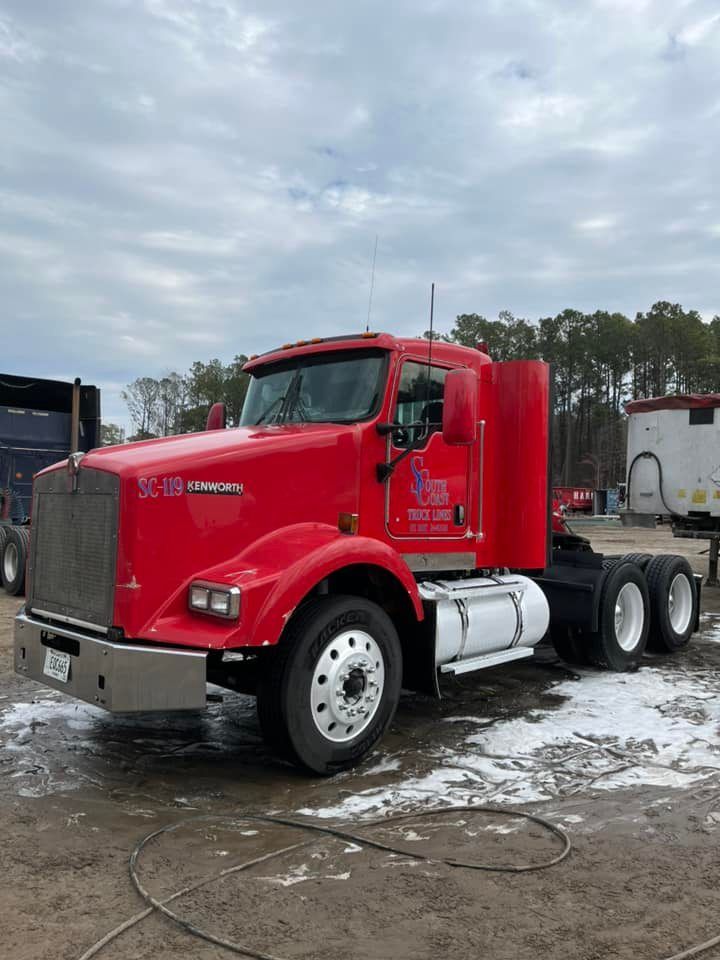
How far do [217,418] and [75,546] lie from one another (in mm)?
2514

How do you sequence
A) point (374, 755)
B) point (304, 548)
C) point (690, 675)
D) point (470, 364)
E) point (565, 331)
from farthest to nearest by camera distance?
point (565, 331) → point (690, 675) → point (470, 364) → point (374, 755) → point (304, 548)

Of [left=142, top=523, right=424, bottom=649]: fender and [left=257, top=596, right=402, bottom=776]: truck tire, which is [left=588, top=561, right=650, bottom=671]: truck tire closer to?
[left=257, top=596, right=402, bottom=776]: truck tire

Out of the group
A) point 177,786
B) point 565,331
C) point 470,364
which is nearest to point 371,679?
point 177,786

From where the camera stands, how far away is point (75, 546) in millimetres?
4777

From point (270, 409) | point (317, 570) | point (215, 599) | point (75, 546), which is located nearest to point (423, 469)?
point (270, 409)

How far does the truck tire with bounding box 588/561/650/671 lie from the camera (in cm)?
771

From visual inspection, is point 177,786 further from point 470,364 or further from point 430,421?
point 470,364

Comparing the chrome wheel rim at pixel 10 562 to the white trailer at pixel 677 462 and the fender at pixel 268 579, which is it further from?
the white trailer at pixel 677 462

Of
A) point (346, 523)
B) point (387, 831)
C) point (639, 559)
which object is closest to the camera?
Answer: point (387, 831)

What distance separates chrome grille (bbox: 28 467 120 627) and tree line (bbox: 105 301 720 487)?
57.6m

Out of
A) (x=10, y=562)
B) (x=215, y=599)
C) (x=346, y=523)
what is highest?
(x=346, y=523)

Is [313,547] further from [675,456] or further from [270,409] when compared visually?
[675,456]

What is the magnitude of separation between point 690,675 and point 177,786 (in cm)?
512

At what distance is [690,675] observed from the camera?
7.63 meters
